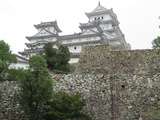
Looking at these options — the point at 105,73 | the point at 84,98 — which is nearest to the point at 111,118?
the point at 84,98

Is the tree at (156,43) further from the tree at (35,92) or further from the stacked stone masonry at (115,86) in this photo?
the tree at (35,92)

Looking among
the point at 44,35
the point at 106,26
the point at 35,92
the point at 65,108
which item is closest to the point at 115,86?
the point at 65,108

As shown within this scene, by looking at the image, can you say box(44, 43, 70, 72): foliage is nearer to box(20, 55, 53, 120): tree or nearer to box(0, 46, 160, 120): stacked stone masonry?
box(0, 46, 160, 120): stacked stone masonry

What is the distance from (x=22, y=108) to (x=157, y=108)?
5.14 m

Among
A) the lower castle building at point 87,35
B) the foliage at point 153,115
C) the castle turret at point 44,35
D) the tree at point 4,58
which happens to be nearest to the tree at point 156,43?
the foliage at point 153,115

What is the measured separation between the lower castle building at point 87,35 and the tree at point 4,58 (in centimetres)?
1705

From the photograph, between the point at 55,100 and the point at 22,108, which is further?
the point at 22,108

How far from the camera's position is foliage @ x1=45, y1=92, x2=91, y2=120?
12617 mm

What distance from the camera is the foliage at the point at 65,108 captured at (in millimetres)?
12617

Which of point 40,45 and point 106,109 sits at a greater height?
point 40,45

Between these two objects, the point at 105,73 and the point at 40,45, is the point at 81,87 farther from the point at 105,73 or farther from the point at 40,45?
the point at 40,45

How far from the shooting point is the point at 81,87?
15102 millimetres

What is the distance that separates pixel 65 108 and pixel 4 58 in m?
6.09

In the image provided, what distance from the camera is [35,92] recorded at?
43.3ft
